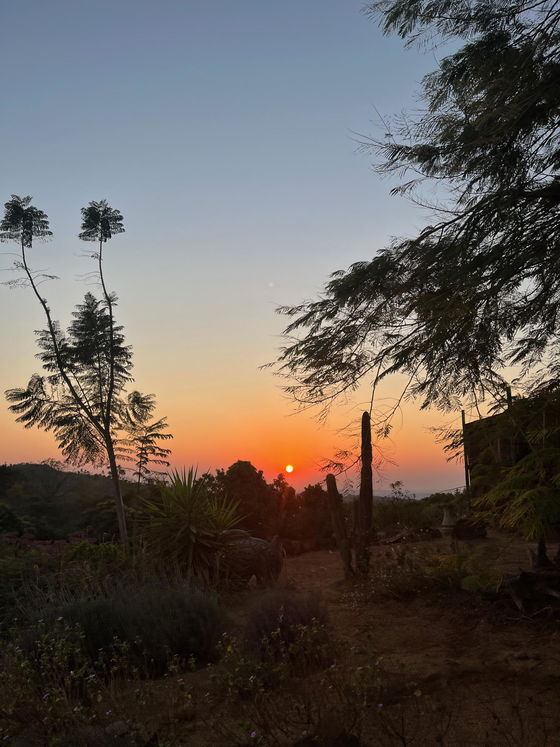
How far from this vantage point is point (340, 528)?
37.1ft

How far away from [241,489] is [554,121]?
1231 centimetres

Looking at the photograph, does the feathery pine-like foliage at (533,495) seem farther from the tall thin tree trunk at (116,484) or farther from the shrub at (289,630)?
the tall thin tree trunk at (116,484)

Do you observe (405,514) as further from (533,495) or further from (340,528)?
(533,495)

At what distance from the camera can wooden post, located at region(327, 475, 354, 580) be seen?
11180 mm

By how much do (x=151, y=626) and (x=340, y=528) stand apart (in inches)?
196

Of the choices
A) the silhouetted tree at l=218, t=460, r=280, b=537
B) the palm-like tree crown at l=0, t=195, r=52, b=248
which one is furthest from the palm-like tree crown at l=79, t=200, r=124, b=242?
the silhouetted tree at l=218, t=460, r=280, b=537

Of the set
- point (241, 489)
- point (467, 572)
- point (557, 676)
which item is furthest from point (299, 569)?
point (557, 676)

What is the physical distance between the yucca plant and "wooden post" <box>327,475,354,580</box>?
1.96m

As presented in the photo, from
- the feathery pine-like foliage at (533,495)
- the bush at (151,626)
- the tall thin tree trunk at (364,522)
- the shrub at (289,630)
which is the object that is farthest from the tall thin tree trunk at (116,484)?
the feathery pine-like foliage at (533,495)

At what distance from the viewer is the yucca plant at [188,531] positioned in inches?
440

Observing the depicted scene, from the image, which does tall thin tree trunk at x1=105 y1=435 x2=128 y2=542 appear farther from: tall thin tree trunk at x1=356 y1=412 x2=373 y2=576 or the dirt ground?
the dirt ground

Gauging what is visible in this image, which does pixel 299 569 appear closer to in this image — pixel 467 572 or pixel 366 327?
pixel 467 572

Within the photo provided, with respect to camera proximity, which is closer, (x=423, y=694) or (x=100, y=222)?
(x=423, y=694)

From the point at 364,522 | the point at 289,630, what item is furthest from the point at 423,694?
the point at 364,522
